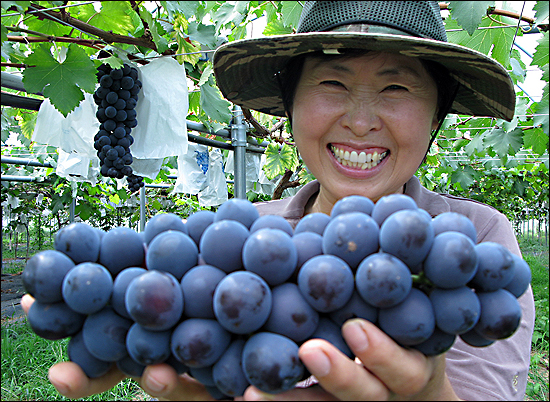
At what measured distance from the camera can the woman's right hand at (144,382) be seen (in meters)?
0.67

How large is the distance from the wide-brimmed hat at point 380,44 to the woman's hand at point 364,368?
729 mm

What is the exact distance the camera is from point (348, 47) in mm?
1113

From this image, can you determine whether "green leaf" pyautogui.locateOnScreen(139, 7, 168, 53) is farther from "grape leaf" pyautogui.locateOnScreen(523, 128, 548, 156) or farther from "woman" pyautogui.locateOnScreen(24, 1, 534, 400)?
"grape leaf" pyautogui.locateOnScreen(523, 128, 548, 156)

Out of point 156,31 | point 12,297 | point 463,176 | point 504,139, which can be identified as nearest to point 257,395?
point 156,31

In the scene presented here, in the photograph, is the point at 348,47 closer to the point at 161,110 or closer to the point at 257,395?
the point at 257,395

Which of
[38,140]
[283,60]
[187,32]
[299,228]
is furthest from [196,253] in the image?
[38,140]

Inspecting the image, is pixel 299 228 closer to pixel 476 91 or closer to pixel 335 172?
pixel 335 172

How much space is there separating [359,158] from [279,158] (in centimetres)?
309

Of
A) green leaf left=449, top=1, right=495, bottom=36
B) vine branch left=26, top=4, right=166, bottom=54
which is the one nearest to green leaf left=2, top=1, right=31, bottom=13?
vine branch left=26, top=4, right=166, bottom=54

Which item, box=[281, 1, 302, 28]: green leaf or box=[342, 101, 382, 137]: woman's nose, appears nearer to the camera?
box=[342, 101, 382, 137]: woman's nose

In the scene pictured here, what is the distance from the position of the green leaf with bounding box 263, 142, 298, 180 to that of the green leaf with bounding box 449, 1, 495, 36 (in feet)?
9.60

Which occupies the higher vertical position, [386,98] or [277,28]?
[277,28]

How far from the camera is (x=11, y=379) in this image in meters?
4.14

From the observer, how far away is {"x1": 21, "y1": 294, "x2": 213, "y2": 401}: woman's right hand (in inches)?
26.4
